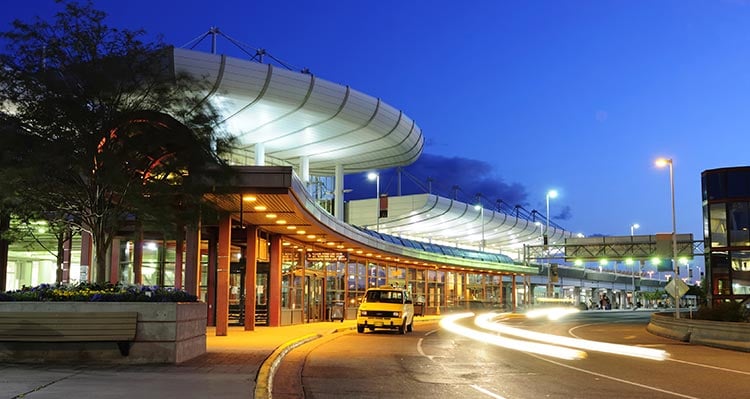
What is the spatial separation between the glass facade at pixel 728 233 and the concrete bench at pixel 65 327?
35.3 meters

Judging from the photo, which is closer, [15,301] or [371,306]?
[15,301]

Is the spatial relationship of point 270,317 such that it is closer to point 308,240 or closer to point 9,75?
point 308,240

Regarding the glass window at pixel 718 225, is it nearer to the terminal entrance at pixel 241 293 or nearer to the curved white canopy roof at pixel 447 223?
the terminal entrance at pixel 241 293

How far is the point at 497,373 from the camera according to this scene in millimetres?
16203

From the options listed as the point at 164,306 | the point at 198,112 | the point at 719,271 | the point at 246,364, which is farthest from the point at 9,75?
the point at 719,271

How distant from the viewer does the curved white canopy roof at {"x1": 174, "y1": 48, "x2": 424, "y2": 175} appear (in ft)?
148

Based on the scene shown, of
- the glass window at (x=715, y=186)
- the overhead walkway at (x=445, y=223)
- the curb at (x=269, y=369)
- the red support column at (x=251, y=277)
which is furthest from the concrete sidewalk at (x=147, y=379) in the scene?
the overhead walkway at (x=445, y=223)

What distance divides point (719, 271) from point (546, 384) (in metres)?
32.1

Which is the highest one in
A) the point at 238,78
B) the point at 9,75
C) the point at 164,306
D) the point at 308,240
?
the point at 238,78

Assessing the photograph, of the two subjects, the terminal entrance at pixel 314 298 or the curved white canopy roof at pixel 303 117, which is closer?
the terminal entrance at pixel 314 298

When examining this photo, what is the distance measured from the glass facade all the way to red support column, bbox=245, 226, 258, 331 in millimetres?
25125

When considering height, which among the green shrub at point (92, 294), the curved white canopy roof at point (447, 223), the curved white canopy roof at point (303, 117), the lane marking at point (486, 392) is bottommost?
the lane marking at point (486, 392)

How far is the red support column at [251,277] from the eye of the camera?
3059 cm

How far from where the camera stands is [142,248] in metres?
31.2
